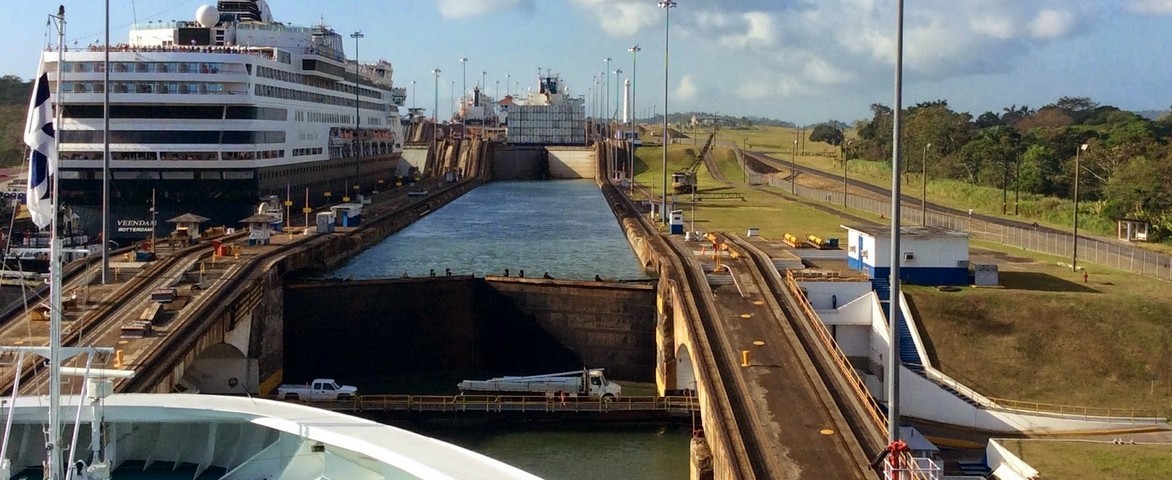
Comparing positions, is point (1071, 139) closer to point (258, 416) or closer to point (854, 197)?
point (854, 197)

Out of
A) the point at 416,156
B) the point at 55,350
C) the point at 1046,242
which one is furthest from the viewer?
the point at 416,156

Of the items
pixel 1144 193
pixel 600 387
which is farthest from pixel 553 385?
pixel 1144 193

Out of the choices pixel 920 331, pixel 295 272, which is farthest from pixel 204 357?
pixel 920 331

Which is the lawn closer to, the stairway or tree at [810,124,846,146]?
the stairway

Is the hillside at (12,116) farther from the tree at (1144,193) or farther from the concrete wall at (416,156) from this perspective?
the tree at (1144,193)

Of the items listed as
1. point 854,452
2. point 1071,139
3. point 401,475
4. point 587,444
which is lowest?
point 587,444

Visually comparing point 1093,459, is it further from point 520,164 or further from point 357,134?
point 520,164
